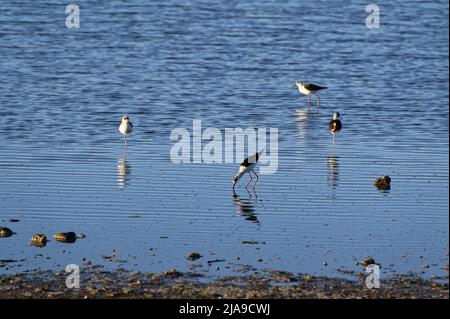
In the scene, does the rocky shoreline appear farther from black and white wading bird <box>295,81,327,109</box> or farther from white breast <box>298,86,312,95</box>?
white breast <box>298,86,312,95</box>

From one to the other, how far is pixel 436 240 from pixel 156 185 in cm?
531

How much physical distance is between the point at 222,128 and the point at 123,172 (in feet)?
20.0

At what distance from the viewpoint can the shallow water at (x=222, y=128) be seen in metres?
14.1

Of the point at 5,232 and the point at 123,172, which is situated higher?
the point at 123,172

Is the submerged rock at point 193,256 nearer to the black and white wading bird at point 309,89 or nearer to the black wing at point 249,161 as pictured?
the black wing at point 249,161

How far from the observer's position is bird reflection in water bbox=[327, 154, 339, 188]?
1787cm

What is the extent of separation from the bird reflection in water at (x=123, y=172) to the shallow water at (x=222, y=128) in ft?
0.12

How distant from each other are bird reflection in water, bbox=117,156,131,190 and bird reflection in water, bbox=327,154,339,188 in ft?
11.6

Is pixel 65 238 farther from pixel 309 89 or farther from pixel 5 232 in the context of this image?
pixel 309 89

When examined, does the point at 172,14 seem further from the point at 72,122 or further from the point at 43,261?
the point at 43,261

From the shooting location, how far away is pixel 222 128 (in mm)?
24297

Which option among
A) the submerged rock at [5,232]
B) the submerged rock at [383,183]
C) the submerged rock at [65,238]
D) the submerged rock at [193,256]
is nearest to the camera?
the submerged rock at [193,256]

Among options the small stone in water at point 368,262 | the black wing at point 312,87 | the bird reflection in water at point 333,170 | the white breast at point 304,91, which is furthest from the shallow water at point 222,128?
the black wing at point 312,87

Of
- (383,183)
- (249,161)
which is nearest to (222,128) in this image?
(249,161)
